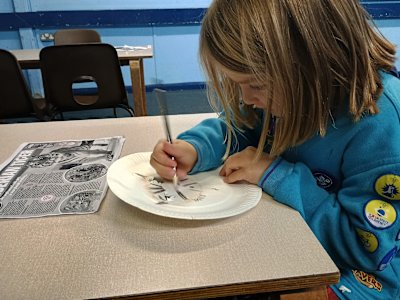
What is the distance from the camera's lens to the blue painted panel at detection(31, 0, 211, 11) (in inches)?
133

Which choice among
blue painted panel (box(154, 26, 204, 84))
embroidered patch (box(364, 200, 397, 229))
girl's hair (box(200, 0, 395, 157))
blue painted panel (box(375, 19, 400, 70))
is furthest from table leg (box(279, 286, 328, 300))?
blue painted panel (box(375, 19, 400, 70))

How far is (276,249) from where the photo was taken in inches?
17.6

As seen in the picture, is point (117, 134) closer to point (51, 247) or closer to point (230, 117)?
point (230, 117)

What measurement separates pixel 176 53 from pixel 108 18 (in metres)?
0.78

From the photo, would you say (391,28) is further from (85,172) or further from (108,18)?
(85,172)

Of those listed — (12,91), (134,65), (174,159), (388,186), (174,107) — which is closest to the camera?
(388,186)

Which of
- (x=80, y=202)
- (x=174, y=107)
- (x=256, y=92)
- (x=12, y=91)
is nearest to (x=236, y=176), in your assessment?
(x=256, y=92)

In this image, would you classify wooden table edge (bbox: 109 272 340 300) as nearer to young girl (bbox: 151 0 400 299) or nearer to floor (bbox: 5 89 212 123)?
young girl (bbox: 151 0 400 299)

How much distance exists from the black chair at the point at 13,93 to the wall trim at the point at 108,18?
1864 mm

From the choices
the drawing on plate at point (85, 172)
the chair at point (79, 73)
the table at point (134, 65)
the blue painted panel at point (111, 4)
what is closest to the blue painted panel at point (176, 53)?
the blue painted panel at point (111, 4)

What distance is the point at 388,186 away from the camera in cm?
51

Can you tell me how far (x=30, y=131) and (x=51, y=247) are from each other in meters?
0.51

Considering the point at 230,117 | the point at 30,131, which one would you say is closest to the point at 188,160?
the point at 230,117

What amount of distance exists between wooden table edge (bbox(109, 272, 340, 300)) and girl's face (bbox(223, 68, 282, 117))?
271 millimetres
